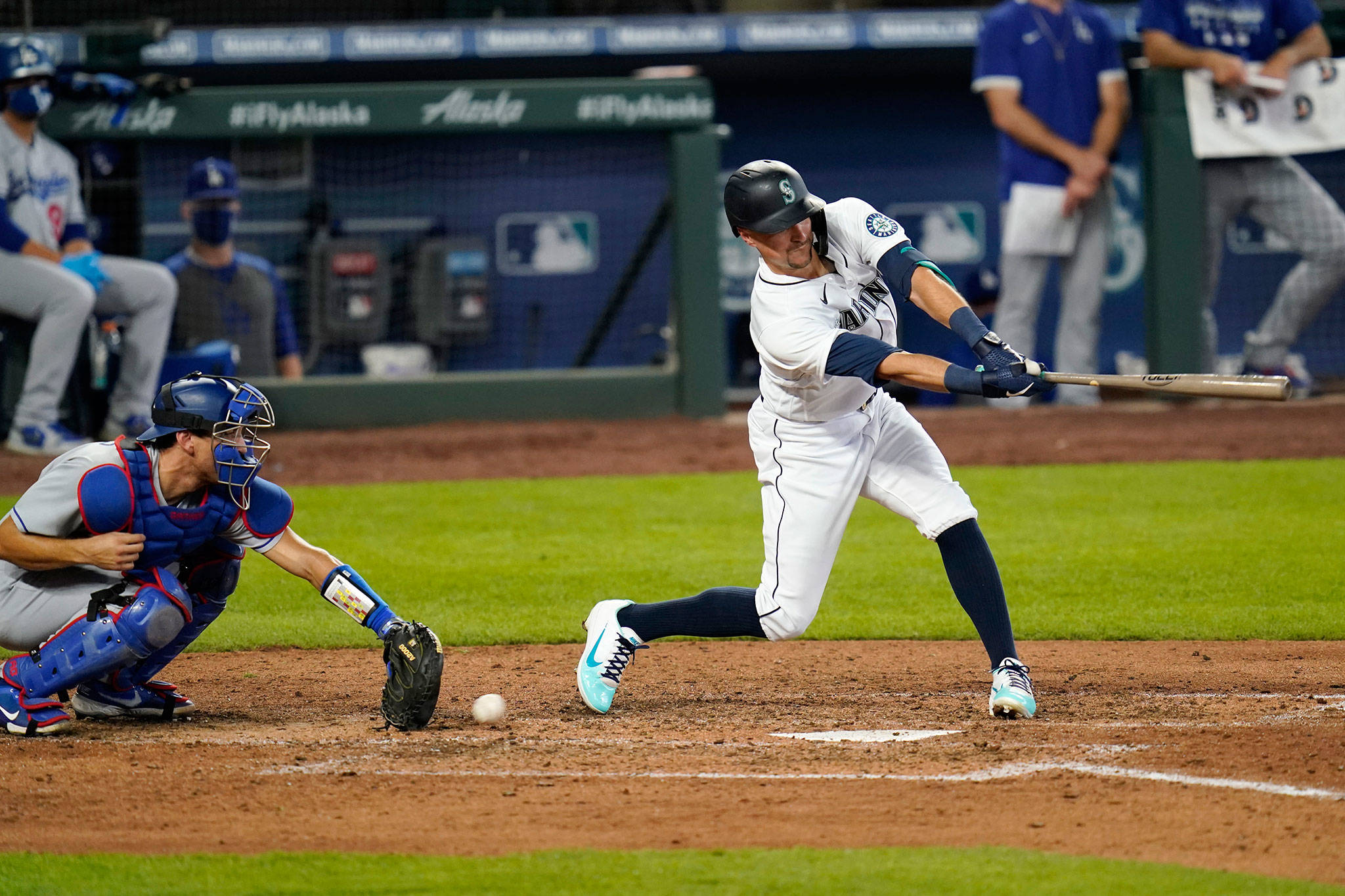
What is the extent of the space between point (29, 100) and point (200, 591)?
518 cm

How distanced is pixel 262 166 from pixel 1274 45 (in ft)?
21.8

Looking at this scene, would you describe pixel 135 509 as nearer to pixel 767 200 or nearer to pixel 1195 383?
pixel 767 200

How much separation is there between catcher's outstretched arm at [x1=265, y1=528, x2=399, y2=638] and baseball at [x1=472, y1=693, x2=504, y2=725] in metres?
0.31

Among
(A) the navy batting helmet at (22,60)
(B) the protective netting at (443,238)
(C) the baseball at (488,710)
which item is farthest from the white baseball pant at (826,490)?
(B) the protective netting at (443,238)

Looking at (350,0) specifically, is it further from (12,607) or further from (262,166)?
(12,607)

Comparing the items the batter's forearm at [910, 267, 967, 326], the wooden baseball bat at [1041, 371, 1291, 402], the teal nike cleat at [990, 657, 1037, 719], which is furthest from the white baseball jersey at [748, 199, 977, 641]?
the wooden baseball bat at [1041, 371, 1291, 402]

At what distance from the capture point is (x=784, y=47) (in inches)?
424

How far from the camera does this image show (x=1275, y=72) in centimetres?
912

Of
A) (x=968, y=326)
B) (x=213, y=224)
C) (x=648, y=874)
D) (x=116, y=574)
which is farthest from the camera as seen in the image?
(x=213, y=224)

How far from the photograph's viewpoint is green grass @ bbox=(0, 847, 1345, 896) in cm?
273

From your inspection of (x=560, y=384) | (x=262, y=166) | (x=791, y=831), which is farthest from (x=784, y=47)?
(x=791, y=831)

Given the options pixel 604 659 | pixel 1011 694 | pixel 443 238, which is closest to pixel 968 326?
pixel 1011 694

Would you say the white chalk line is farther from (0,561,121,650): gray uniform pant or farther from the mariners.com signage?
the mariners.com signage

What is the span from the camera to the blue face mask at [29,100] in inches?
325
